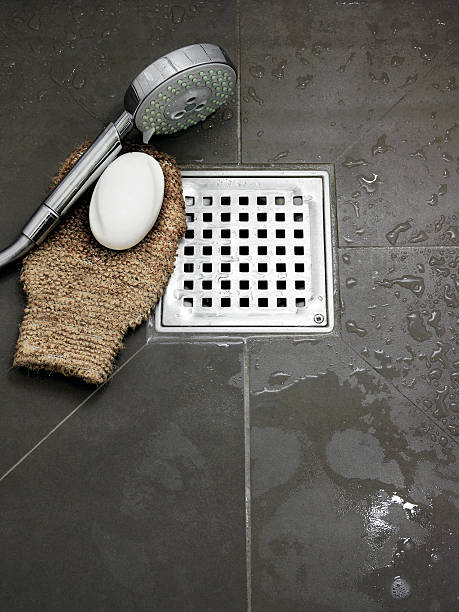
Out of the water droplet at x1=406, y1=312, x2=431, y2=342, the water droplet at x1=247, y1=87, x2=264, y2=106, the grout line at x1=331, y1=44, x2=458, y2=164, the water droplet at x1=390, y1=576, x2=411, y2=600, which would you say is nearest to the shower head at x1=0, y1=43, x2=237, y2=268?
the water droplet at x1=247, y1=87, x2=264, y2=106

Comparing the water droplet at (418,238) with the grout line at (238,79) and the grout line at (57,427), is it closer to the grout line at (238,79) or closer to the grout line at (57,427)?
the grout line at (238,79)

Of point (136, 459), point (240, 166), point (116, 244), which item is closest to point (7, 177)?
point (116, 244)

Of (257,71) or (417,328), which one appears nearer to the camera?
(417,328)

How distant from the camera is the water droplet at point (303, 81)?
1021 millimetres

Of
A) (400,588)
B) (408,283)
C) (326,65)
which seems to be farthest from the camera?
(326,65)

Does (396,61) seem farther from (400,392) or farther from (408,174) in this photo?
(400,392)

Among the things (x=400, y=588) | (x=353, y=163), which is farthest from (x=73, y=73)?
(x=400, y=588)

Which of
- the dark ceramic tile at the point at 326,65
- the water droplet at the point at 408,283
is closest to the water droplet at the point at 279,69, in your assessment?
the dark ceramic tile at the point at 326,65

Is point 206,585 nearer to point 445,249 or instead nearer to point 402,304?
point 402,304

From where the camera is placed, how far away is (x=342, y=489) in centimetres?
85

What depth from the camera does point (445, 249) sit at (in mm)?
943

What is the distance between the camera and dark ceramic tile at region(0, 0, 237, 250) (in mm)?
977

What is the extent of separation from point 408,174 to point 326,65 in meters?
0.23

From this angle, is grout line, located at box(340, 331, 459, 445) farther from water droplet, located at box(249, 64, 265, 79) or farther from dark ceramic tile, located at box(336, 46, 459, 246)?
water droplet, located at box(249, 64, 265, 79)
